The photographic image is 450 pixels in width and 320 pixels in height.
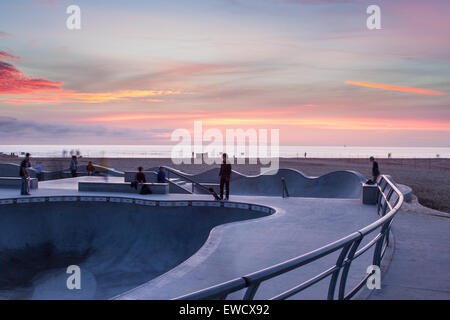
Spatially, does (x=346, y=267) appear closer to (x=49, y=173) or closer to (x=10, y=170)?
(x=49, y=173)

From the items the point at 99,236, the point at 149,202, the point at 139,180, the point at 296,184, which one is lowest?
the point at 99,236

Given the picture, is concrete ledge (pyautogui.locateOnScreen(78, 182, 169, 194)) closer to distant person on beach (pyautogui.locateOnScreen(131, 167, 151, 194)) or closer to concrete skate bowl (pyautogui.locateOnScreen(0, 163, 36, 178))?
distant person on beach (pyautogui.locateOnScreen(131, 167, 151, 194))

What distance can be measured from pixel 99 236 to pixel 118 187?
2.93 metres

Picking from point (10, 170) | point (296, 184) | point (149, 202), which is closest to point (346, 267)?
point (149, 202)

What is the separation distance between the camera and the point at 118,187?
18125mm

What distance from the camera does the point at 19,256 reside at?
14.9 m

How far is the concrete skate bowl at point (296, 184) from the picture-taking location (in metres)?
21.8

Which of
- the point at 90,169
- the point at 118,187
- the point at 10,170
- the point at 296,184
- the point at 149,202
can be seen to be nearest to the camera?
the point at 149,202

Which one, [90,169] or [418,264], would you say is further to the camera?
[90,169]
